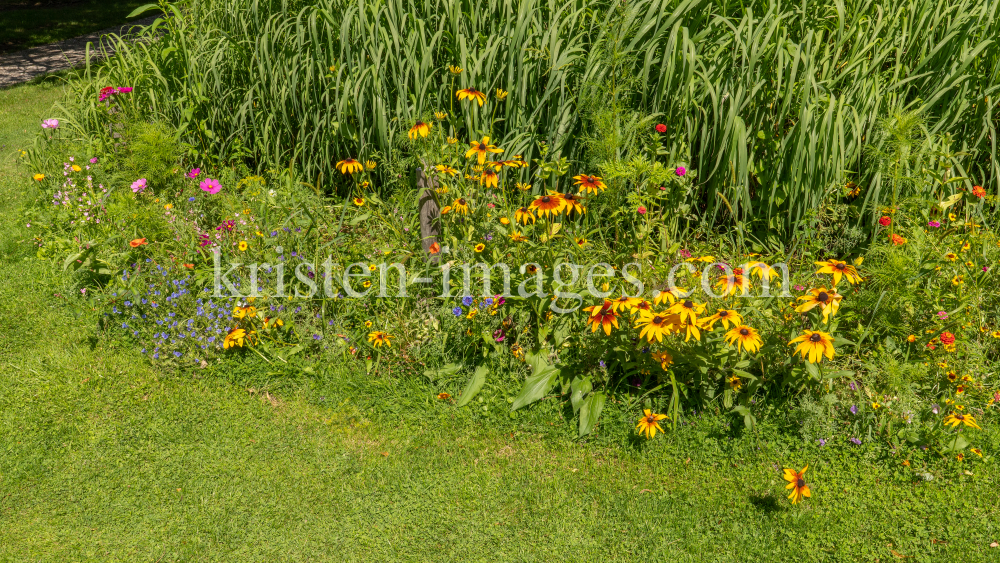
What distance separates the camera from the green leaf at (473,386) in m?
2.89

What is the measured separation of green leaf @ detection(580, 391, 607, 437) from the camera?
2738 mm

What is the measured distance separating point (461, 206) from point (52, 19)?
34.2 feet

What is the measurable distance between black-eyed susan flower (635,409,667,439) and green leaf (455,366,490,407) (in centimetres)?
66

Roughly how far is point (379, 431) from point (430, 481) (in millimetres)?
351

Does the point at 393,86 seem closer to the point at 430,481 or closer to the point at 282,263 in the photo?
the point at 282,263

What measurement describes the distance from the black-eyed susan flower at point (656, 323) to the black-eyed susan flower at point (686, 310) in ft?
0.11

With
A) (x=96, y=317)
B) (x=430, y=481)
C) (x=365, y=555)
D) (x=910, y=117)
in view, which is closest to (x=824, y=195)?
(x=910, y=117)

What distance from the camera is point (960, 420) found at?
8.32 feet

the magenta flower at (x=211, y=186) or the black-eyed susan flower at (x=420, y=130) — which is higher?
the black-eyed susan flower at (x=420, y=130)

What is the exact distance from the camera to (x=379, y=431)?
2844 mm

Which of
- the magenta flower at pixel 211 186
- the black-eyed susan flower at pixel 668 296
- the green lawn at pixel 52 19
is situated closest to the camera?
the black-eyed susan flower at pixel 668 296

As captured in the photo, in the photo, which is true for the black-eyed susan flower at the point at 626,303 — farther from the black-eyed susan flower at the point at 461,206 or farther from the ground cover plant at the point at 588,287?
the black-eyed susan flower at the point at 461,206

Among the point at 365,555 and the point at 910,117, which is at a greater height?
the point at 910,117

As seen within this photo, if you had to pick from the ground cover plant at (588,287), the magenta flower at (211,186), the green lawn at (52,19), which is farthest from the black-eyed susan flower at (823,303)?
the green lawn at (52,19)
